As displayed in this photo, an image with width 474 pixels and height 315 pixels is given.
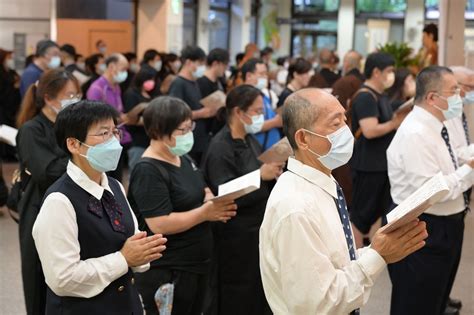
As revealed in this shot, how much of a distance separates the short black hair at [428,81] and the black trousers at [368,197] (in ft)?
7.13

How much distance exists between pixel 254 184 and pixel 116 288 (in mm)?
1008

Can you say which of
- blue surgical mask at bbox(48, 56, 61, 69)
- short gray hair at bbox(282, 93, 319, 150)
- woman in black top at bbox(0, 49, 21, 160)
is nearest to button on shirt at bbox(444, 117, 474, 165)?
short gray hair at bbox(282, 93, 319, 150)

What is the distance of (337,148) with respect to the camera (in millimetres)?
2746

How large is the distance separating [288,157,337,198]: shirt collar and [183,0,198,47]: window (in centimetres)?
1599

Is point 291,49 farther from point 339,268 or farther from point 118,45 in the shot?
point 339,268

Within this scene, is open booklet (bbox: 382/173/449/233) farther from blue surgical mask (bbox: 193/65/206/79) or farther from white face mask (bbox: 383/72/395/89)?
blue surgical mask (bbox: 193/65/206/79)

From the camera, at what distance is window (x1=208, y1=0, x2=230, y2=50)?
1972 cm

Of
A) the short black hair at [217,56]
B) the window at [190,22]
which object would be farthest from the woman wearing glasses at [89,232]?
the window at [190,22]

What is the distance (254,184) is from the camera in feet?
12.5

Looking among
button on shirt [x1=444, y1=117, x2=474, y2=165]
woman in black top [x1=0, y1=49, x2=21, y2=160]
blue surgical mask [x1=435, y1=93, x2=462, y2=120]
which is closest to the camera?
blue surgical mask [x1=435, y1=93, x2=462, y2=120]

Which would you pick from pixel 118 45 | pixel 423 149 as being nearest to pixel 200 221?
pixel 423 149

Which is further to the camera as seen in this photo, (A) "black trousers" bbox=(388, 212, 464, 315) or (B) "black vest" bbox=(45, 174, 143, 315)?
(A) "black trousers" bbox=(388, 212, 464, 315)

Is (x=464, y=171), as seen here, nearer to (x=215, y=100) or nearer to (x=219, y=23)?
(x=215, y=100)

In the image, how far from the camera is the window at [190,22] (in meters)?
18.5
